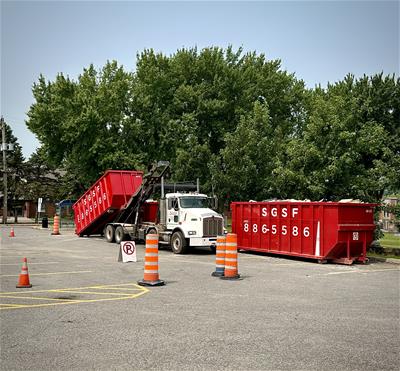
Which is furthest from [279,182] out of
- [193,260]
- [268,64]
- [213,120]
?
[268,64]

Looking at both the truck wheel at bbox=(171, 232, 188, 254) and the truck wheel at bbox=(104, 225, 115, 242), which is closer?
the truck wheel at bbox=(171, 232, 188, 254)

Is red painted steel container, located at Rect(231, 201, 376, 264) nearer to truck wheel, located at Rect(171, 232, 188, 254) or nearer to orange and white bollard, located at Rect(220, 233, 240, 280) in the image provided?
truck wheel, located at Rect(171, 232, 188, 254)

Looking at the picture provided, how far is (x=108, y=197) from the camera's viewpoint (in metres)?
26.7

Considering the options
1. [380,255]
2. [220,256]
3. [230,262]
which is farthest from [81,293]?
[380,255]

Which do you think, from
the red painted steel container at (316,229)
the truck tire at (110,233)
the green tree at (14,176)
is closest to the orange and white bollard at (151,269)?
the red painted steel container at (316,229)

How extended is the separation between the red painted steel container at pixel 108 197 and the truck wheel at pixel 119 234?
3.84 ft

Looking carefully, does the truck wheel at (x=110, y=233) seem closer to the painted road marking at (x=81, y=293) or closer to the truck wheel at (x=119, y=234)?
the truck wheel at (x=119, y=234)

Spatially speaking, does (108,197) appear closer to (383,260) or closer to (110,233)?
(110,233)

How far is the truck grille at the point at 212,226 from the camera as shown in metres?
21.0

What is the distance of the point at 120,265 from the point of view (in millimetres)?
16500

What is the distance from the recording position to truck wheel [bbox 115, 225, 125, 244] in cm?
2587

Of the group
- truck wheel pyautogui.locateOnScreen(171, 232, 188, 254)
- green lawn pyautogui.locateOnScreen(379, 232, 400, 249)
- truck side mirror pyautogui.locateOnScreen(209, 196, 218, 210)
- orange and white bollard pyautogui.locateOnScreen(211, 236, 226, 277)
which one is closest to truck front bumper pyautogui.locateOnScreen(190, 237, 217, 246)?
truck wheel pyautogui.locateOnScreen(171, 232, 188, 254)

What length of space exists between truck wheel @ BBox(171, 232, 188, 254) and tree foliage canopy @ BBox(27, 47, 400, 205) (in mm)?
7860

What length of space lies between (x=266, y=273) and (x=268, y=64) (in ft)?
122
